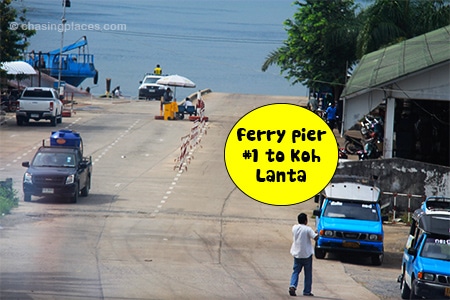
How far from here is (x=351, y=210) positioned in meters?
23.4

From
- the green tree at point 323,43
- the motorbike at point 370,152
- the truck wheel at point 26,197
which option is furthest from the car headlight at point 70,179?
the green tree at point 323,43

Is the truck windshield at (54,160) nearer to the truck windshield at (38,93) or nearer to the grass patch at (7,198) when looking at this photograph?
the grass patch at (7,198)

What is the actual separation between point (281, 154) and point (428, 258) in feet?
23.9

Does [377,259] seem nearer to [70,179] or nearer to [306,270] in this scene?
[306,270]

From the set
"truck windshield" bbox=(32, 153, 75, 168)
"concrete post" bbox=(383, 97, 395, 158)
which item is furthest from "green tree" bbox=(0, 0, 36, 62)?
"concrete post" bbox=(383, 97, 395, 158)

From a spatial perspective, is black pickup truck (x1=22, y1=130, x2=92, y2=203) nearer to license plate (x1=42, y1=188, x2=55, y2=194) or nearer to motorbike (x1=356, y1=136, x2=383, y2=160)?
license plate (x1=42, y1=188, x2=55, y2=194)

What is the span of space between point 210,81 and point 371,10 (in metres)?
103

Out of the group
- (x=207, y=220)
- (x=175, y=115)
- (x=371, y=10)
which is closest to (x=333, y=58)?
(x=371, y=10)

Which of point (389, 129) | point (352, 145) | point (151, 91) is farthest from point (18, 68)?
point (389, 129)

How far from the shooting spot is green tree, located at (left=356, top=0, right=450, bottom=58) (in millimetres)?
43750

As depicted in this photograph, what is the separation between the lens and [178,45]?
194125mm

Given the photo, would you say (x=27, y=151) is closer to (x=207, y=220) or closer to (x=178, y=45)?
(x=207, y=220)

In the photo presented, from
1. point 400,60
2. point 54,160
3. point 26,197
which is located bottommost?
point 26,197

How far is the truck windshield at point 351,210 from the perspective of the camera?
76.0 feet
